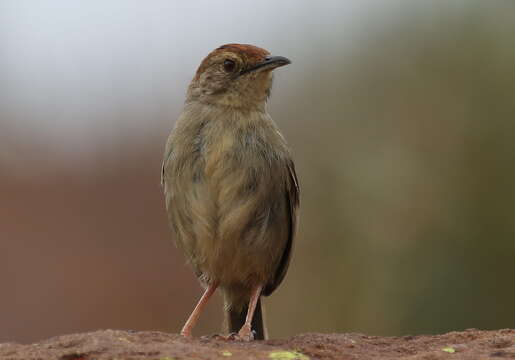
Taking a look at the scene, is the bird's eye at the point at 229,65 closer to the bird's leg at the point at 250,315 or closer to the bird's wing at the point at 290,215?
the bird's wing at the point at 290,215

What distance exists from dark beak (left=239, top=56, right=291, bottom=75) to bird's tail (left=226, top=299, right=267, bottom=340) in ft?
5.62

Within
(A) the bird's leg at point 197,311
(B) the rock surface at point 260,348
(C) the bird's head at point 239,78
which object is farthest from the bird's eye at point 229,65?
(B) the rock surface at point 260,348

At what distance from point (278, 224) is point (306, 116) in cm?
564

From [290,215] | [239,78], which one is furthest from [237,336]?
[239,78]

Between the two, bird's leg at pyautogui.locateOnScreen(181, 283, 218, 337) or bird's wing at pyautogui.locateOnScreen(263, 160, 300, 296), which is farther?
bird's wing at pyautogui.locateOnScreen(263, 160, 300, 296)

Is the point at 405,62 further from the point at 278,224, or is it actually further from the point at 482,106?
the point at 278,224

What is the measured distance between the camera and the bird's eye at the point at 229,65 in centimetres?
620

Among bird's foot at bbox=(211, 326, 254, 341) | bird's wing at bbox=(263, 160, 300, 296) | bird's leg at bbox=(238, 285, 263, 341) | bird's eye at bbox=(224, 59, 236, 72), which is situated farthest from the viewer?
bird's eye at bbox=(224, 59, 236, 72)

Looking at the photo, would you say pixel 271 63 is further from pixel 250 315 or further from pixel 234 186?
pixel 250 315

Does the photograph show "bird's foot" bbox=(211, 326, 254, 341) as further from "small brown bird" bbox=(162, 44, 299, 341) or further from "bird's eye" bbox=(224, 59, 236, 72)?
"bird's eye" bbox=(224, 59, 236, 72)

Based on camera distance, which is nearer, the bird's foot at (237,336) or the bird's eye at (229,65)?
the bird's foot at (237,336)

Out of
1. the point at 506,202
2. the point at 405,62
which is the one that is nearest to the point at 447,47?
the point at 405,62

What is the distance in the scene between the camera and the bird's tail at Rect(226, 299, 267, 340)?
245 inches

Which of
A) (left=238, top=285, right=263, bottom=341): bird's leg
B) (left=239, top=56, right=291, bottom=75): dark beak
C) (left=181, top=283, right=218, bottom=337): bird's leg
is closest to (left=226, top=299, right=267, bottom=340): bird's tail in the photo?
(left=238, top=285, right=263, bottom=341): bird's leg
